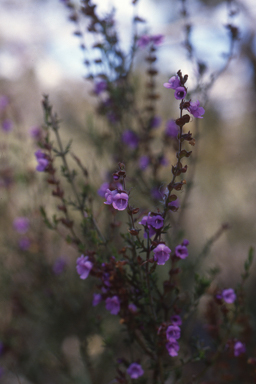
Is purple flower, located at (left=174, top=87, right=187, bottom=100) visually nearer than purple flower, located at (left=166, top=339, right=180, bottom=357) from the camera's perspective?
Yes

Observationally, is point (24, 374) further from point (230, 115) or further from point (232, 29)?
point (230, 115)

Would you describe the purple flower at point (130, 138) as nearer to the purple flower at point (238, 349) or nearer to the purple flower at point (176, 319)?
the purple flower at point (176, 319)

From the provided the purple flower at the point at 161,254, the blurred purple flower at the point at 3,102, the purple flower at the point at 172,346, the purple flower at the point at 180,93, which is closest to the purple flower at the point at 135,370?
the purple flower at the point at 172,346

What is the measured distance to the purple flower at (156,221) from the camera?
114 centimetres

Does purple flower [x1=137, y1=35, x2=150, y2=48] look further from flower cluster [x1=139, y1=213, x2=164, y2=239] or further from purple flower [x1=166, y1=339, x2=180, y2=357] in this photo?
purple flower [x1=166, y1=339, x2=180, y2=357]

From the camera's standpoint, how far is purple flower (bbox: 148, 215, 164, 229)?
114cm

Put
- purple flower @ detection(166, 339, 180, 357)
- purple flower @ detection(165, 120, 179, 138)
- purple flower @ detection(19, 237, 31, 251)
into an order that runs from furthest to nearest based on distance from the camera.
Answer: purple flower @ detection(19, 237, 31, 251) → purple flower @ detection(165, 120, 179, 138) → purple flower @ detection(166, 339, 180, 357)

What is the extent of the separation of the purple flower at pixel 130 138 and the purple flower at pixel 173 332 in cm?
147

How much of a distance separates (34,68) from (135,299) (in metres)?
7.65

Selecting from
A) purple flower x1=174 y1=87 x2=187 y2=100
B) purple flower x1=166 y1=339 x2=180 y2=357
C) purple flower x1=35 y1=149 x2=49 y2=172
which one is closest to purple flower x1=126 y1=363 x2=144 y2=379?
purple flower x1=166 y1=339 x2=180 y2=357

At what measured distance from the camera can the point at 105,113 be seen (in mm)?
2549

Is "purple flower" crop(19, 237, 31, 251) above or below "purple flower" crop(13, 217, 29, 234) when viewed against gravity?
below

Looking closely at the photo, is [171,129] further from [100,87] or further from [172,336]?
[172,336]

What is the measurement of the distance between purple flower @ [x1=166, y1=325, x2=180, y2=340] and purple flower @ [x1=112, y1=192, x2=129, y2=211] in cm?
54
